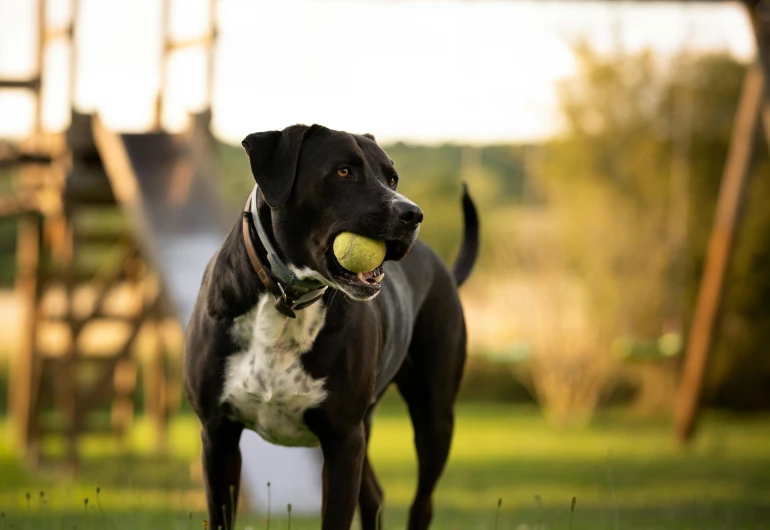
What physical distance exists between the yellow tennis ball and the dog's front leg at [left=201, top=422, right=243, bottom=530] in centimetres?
71

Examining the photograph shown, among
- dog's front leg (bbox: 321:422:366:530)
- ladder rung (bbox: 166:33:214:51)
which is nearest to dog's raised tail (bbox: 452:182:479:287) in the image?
dog's front leg (bbox: 321:422:366:530)

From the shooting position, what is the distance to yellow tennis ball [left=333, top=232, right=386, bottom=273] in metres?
3.19

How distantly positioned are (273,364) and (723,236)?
7.70 meters

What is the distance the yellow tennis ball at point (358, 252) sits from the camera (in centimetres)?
319

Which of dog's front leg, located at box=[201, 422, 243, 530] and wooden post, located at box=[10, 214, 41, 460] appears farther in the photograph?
wooden post, located at box=[10, 214, 41, 460]

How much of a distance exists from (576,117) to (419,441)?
38.6 ft

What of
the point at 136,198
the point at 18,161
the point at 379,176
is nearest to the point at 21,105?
the point at 18,161

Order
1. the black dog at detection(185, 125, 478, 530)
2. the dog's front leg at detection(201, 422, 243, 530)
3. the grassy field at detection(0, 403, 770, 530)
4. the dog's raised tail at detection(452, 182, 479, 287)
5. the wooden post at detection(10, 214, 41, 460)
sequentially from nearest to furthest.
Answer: the black dog at detection(185, 125, 478, 530)
the dog's front leg at detection(201, 422, 243, 530)
the dog's raised tail at detection(452, 182, 479, 287)
the grassy field at detection(0, 403, 770, 530)
the wooden post at detection(10, 214, 41, 460)

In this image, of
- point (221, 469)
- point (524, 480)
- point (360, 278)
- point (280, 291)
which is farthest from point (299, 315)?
point (524, 480)

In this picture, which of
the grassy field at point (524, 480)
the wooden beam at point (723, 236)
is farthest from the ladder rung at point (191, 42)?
the wooden beam at point (723, 236)

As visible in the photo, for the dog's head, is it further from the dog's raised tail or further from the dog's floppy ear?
the dog's raised tail

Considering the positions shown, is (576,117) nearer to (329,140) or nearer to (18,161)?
(18,161)

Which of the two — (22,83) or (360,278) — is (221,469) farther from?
(22,83)

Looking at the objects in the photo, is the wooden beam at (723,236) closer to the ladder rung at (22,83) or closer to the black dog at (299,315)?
the ladder rung at (22,83)
